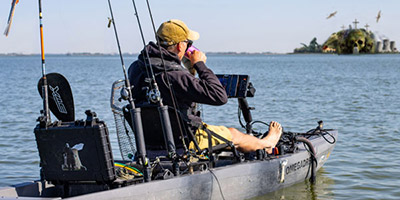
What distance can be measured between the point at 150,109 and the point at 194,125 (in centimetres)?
43

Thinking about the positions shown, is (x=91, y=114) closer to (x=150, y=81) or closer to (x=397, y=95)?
(x=150, y=81)

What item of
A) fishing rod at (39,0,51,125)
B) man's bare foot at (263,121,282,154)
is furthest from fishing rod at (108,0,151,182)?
man's bare foot at (263,121,282,154)

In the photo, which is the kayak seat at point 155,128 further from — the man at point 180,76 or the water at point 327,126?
the water at point 327,126

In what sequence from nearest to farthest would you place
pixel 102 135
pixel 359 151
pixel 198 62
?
pixel 102 135
pixel 198 62
pixel 359 151

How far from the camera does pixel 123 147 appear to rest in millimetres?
6254

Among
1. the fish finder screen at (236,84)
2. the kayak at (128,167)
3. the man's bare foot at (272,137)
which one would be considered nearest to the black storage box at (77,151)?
the kayak at (128,167)

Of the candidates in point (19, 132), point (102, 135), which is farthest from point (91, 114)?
point (19, 132)

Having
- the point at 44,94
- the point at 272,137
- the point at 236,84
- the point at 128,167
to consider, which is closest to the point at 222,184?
the point at 128,167

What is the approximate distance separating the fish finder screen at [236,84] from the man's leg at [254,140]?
1.28 ft

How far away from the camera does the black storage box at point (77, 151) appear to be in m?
4.92

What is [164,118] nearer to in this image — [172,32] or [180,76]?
[180,76]

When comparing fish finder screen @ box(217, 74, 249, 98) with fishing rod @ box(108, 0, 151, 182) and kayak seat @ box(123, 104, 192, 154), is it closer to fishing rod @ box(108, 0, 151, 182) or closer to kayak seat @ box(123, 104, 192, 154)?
kayak seat @ box(123, 104, 192, 154)

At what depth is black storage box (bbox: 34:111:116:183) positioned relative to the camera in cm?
492

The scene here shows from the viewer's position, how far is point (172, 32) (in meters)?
5.91
